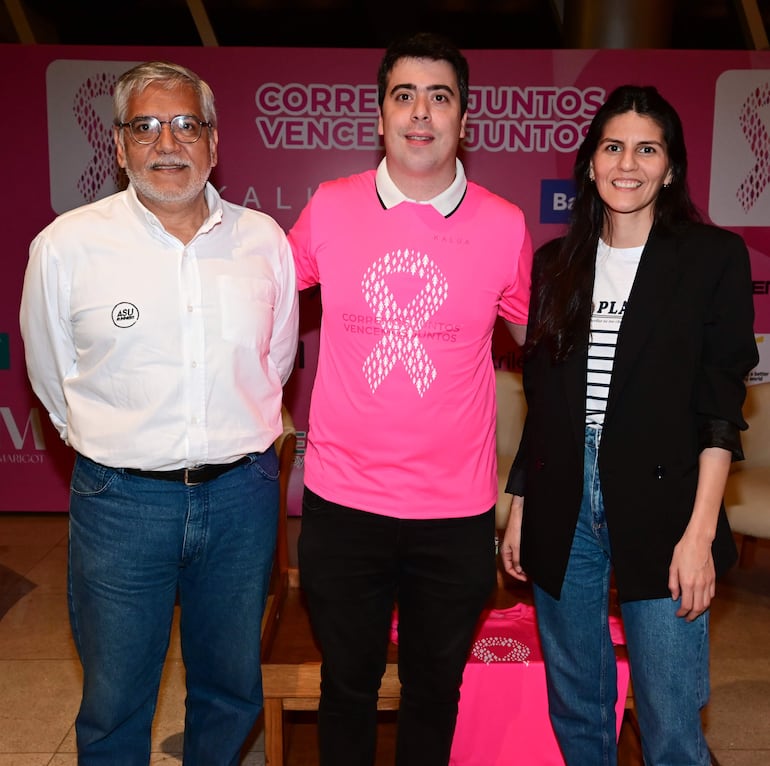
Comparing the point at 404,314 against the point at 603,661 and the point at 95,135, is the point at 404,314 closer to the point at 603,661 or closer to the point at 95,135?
the point at 603,661

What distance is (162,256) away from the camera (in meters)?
1.94

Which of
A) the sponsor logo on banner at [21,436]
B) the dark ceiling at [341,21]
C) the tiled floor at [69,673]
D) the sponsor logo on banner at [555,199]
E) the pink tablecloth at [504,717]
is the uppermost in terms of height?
the dark ceiling at [341,21]

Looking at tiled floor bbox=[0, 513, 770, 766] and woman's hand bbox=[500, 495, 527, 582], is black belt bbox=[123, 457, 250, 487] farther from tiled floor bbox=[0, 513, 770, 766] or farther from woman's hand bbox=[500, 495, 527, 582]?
tiled floor bbox=[0, 513, 770, 766]

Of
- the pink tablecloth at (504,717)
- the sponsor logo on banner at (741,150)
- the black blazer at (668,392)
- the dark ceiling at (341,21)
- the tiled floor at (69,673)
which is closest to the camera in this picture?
the black blazer at (668,392)

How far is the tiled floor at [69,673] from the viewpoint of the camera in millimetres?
2779

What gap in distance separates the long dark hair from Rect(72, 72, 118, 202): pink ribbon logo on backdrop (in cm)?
324

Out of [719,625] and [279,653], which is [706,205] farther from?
[279,653]

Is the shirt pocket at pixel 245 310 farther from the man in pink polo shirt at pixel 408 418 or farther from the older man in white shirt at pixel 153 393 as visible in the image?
the man in pink polo shirt at pixel 408 418

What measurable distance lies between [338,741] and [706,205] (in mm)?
3732

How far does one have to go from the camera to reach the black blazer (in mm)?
1825

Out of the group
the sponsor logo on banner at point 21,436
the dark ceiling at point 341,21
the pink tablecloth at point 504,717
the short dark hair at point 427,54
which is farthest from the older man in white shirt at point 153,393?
the dark ceiling at point 341,21

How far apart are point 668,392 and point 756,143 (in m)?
3.41

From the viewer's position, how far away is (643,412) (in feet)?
6.04

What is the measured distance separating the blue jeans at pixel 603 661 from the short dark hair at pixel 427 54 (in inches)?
36.1
